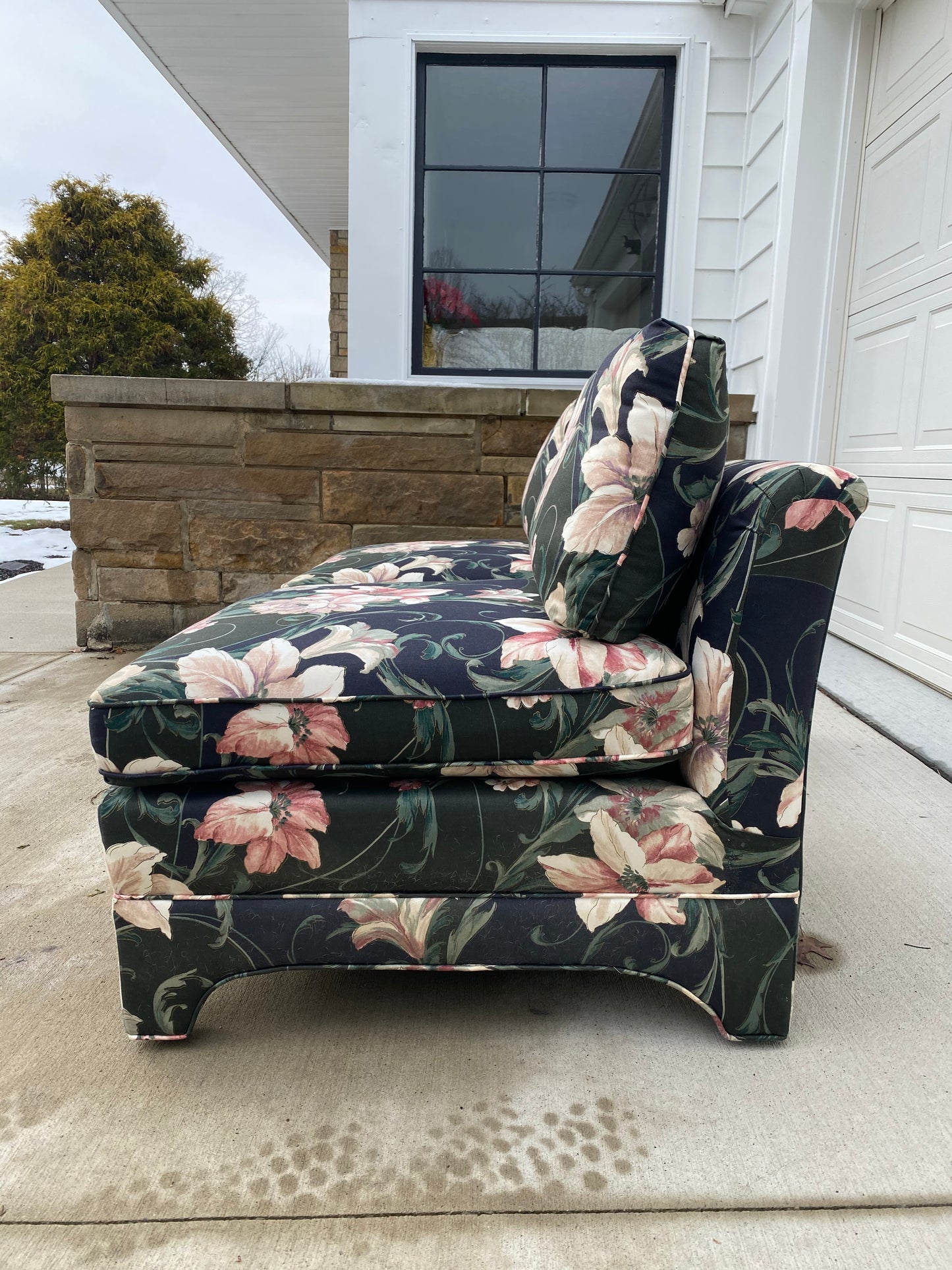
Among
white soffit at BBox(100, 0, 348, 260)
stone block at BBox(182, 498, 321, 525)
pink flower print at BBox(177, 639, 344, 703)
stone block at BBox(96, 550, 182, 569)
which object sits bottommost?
stone block at BBox(96, 550, 182, 569)

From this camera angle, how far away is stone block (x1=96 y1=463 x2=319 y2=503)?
321cm

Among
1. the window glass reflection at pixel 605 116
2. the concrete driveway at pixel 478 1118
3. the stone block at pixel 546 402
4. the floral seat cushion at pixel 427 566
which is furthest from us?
the window glass reflection at pixel 605 116

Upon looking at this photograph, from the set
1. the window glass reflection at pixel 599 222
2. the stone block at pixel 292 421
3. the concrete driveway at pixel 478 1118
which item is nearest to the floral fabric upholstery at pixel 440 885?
the concrete driveway at pixel 478 1118

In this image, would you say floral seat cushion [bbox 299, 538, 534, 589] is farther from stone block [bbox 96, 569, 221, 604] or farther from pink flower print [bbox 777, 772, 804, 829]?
stone block [bbox 96, 569, 221, 604]

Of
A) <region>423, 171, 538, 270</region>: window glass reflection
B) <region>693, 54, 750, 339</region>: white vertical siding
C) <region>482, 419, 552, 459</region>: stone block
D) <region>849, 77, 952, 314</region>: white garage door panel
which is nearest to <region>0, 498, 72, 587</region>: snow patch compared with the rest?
<region>423, 171, 538, 270</region>: window glass reflection

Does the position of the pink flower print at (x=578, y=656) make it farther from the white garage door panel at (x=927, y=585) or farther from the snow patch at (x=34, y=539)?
the snow patch at (x=34, y=539)

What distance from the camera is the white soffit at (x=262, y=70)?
3.93 meters

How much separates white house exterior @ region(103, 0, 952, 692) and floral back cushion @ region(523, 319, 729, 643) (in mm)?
1616

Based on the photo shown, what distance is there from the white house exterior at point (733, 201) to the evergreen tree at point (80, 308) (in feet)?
20.3

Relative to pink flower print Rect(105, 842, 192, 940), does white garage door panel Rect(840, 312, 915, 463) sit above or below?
above

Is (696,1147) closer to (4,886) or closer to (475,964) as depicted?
(475,964)

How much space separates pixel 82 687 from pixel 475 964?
217 centimetres

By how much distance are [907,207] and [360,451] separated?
6.37ft

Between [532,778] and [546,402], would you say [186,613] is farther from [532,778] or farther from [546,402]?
[532,778]
